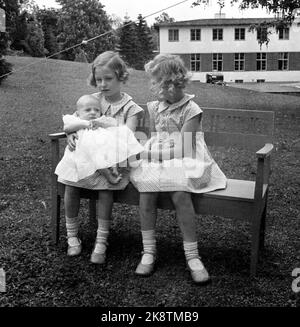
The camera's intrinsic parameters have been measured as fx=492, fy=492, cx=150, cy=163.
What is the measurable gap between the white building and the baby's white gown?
36448mm

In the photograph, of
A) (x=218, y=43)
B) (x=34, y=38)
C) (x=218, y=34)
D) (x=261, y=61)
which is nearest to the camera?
(x=34, y=38)

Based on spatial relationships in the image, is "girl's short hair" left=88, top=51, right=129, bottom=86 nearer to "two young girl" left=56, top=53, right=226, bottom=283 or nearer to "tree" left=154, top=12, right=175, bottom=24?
"two young girl" left=56, top=53, right=226, bottom=283

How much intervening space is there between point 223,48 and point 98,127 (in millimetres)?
38050

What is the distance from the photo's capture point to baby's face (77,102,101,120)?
325cm

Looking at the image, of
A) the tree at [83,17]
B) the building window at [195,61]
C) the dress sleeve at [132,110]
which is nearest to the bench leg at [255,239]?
the dress sleeve at [132,110]

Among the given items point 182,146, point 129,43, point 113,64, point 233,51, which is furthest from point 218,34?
point 182,146

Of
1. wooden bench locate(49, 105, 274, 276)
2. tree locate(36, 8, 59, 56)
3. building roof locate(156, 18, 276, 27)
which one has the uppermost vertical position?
building roof locate(156, 18, 276, 27)

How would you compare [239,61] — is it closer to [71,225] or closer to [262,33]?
[262,33]

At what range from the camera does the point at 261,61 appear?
132 feet

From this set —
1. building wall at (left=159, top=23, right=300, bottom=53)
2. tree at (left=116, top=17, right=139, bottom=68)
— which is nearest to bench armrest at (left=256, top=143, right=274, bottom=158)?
tree at (left=116, top=17, right=139, bottom=68)

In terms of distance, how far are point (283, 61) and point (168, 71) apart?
129ft

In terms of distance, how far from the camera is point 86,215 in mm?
4172

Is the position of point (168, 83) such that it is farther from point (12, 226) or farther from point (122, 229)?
point (12, 226)
